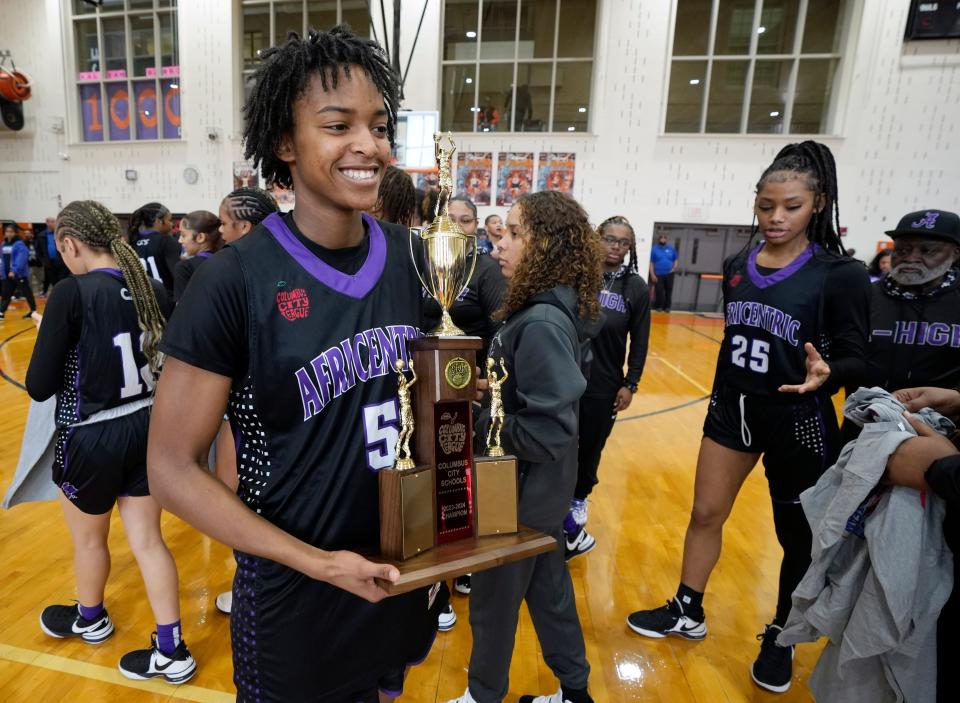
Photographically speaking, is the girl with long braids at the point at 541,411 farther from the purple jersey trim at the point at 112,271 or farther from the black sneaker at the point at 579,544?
the purple jersey trim at the point at 112,271

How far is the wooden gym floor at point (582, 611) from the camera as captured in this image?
2.07m

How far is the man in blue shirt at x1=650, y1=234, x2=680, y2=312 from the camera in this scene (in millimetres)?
11398

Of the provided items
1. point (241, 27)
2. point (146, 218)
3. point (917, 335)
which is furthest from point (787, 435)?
point (241, 27)

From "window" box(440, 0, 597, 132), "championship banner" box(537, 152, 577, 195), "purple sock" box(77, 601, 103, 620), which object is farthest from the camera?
"window" box(440, 0, 597, 132)

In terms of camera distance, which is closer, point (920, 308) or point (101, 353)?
point (101, 353)

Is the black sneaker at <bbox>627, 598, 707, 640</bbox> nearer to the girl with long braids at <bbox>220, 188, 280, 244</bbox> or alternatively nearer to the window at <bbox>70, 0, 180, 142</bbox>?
the girl with long braids at <bbox>220, 188, 280, 244</bbox>

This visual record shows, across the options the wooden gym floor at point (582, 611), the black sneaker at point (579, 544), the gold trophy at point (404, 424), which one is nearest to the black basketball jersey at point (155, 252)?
the wooden gym floor at point (582, 611)

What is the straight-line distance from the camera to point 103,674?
2068mm

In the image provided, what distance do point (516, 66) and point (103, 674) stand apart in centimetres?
1233

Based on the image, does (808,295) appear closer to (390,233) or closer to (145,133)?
(390,233)

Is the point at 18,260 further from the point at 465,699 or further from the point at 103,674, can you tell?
the point at 465,699

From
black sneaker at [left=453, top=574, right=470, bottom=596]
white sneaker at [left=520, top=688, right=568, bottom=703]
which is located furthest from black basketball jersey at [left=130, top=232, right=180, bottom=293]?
white sneaker at [left=520, top=688, right=568, bottom=703]

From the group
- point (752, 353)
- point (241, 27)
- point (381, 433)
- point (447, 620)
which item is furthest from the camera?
point (241, 27)

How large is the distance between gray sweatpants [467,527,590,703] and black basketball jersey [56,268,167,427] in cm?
150
